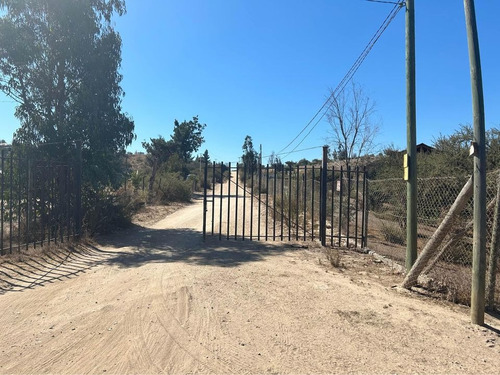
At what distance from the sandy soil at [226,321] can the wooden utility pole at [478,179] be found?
35 cm

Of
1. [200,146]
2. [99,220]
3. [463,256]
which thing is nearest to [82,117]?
[99,220]

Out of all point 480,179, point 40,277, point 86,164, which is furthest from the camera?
point 86,164

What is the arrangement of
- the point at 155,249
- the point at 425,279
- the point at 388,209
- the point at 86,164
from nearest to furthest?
the point at 425,279 < the point at 155,249 < the point at 86,164 < the point at 388,209

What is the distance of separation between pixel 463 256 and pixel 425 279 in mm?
1861

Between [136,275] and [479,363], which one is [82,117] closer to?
[136,275]

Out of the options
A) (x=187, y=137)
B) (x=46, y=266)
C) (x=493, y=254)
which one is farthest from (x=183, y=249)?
(x=187, y=137)

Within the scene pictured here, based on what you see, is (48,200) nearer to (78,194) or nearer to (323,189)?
(78,194)

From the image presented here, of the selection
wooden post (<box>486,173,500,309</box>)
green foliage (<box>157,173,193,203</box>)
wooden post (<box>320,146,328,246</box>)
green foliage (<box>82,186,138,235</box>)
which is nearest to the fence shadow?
green foliage (<box>82,186,138,235</box>)

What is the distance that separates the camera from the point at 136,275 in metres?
6.20

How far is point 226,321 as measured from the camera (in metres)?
4.18

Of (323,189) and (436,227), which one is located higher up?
(323,189)

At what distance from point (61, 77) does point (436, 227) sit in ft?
36.2

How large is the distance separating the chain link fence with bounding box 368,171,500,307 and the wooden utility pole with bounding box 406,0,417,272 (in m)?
0.39

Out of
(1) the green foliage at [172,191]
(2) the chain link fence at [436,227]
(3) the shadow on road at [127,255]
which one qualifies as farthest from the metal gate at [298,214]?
(1) the green foliage at [172,191]
